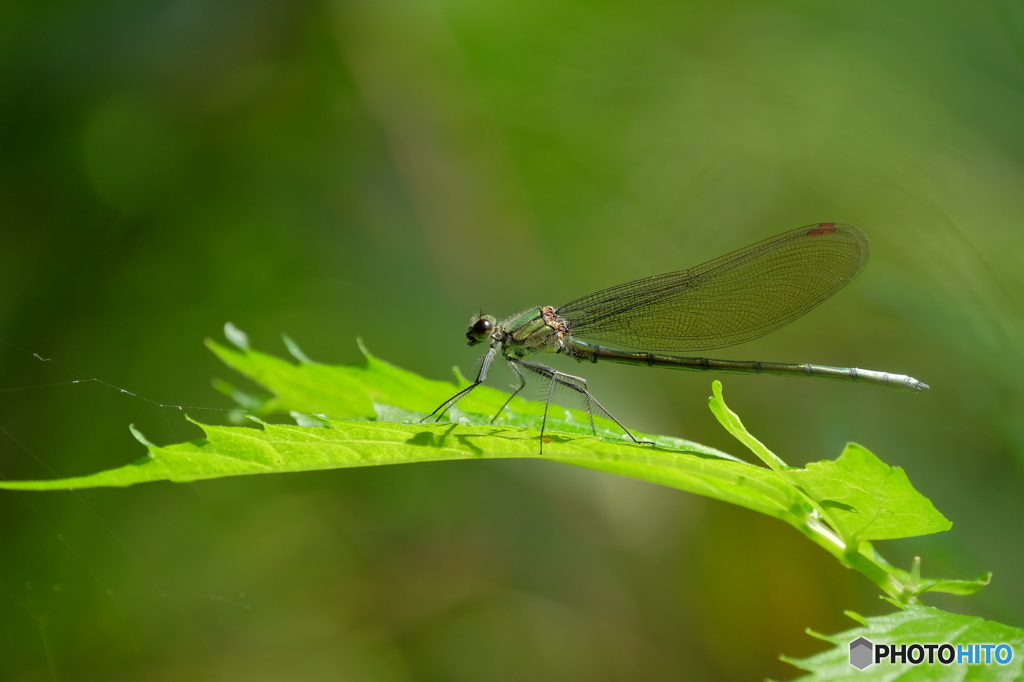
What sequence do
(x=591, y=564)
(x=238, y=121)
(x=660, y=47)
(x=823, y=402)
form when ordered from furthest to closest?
(x=660, y=47) < (x=823, y=402) < (x=591, y=564) < (x=238, y=121)

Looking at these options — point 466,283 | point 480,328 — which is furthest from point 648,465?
point 466,283

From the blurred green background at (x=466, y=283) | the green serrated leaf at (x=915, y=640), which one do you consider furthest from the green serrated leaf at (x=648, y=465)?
the blurred green background at (x=466, y=283)

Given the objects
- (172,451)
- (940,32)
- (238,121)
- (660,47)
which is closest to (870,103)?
(940,32)

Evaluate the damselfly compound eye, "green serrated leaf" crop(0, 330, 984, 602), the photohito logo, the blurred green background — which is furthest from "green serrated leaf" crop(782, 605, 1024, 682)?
the damselfly compound eye

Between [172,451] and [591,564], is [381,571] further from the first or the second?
[172,451]

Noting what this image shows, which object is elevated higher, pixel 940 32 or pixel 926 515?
pixel 940 32

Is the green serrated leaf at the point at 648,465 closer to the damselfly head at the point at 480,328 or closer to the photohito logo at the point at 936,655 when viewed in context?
the photohito logo at the point at 936,655
